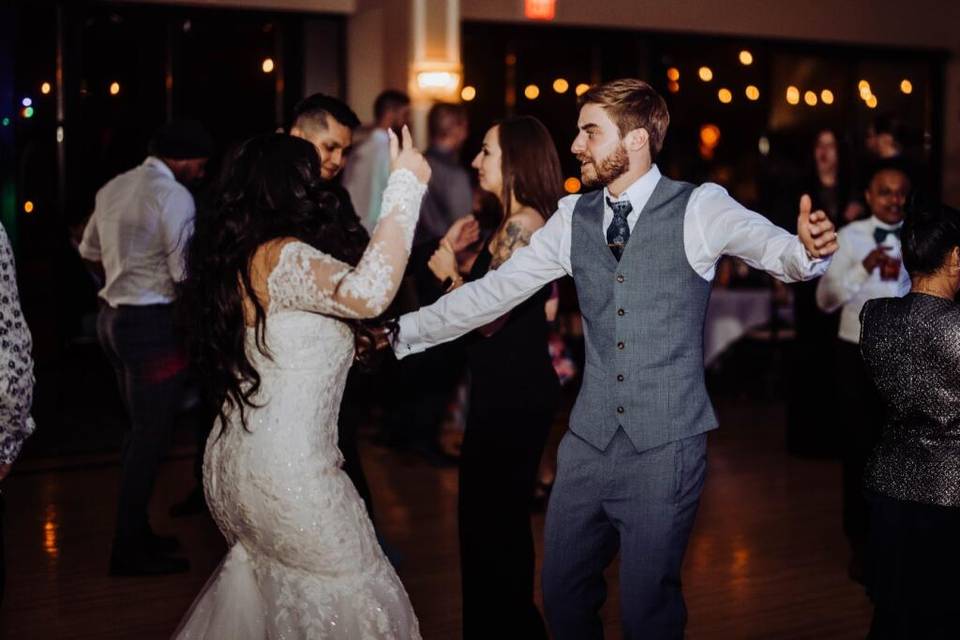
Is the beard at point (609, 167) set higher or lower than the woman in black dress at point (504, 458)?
higher

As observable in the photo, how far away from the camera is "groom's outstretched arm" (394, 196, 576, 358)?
A: 2.97 m

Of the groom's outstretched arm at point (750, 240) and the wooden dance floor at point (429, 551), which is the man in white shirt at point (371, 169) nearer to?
the wooden dance floor at point (429, 551)

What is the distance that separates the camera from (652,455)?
2711 millimetres

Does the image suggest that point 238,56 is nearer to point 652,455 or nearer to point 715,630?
point 715,630

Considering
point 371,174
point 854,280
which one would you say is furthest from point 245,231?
point 371,174

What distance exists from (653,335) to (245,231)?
906 millimetres

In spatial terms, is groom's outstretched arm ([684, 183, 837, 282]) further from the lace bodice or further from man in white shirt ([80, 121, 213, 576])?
man in white shirt ([80, 121, 213, 576])

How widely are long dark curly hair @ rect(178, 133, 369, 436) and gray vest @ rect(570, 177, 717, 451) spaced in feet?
2.16

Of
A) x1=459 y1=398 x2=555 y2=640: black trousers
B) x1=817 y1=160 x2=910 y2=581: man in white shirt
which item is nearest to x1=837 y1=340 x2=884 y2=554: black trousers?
x1=817 y1=160 x2=910 y2=581: man in white shirt

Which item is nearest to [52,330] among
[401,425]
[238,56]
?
[238,56]

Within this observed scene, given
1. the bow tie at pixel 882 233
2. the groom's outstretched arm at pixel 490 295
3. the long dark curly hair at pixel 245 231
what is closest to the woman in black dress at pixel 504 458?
the groom's outstretched arm at pixel 490 295

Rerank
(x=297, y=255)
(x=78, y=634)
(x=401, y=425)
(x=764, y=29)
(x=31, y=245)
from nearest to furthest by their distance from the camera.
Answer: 1. (x=297, y=255)
2. (x=78, y=634)
3. (x=401, y=425)
4. (x=31, y=245)
5. (x=764, y=29)

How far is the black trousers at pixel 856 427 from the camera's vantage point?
14.3 feet

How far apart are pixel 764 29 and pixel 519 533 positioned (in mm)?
6984
